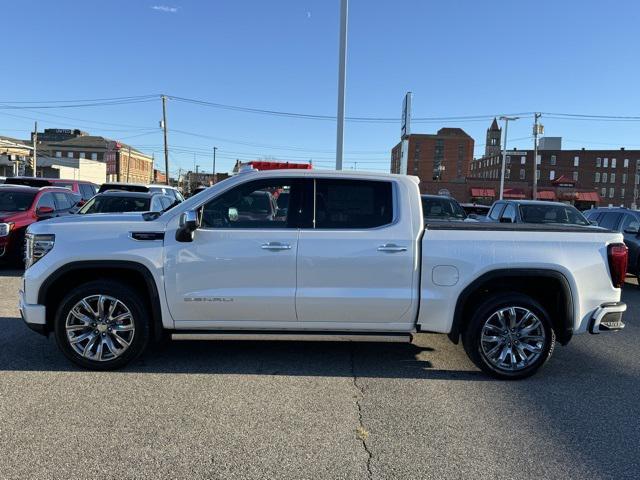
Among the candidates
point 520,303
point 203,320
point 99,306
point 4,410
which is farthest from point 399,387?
point 4,410

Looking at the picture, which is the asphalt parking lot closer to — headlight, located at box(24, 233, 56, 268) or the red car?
headlight, located at box(24, 233, 56, 268)

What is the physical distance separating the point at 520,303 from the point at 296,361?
223 centimetres

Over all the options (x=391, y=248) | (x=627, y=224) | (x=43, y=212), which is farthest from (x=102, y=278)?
(x=627, y=224)

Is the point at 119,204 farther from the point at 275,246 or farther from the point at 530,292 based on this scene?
the point at 530,292

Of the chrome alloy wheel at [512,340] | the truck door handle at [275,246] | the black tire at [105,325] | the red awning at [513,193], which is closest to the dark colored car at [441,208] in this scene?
the chrome alloy wheel at [512,340]

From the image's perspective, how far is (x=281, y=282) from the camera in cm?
475

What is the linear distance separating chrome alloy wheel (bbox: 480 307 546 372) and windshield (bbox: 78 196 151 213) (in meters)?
8.71

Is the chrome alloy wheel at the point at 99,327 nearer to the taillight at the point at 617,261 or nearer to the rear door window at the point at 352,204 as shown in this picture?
the rear door window at the point at 352,204

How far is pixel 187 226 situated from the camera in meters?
4.65

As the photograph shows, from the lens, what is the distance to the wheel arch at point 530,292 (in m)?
4.79

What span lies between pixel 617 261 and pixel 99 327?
4.80 meters

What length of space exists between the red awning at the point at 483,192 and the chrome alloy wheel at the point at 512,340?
86.0m

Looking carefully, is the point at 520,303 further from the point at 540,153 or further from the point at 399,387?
the point at 540,153

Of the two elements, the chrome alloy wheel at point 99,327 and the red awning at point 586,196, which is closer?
the chrome alloy wheel at point 99,327
